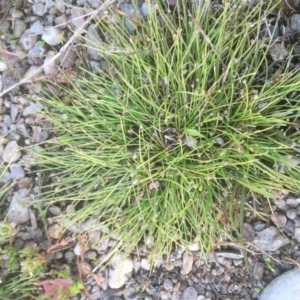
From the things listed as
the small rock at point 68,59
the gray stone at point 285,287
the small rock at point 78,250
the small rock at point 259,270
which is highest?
the small rock at point 68,59

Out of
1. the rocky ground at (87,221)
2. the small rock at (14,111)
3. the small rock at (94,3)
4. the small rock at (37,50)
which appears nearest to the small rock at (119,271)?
the rocky ground at (87,221)

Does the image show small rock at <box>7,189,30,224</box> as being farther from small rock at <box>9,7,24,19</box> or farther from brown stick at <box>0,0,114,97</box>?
small rock at <box>9,7,24,19</box>

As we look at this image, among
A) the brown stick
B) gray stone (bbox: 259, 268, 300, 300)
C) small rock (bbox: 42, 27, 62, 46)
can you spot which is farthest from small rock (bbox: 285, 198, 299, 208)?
small rock (bbox: 42, 27, 62, 46)

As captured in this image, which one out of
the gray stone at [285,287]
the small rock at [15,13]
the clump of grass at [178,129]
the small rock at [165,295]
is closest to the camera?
the clump of grass at [178,129]

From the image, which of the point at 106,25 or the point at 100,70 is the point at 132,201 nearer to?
the point at 100,70

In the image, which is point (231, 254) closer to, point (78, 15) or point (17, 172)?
point (17, 172)

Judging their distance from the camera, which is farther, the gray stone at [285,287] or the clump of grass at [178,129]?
the gray stone at [285,287]

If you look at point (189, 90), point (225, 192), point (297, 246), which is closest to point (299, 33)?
point (189, 90)

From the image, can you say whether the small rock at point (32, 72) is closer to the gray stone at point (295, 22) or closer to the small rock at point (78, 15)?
the small rock at point (78, 15)
